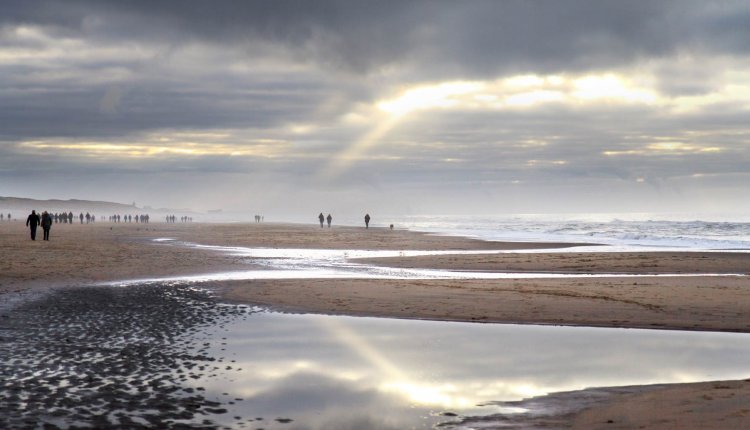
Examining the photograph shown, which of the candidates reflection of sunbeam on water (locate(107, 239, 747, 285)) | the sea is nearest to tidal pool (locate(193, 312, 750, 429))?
reflection of sunbeam on water (locate(107, 239, 747, 285))

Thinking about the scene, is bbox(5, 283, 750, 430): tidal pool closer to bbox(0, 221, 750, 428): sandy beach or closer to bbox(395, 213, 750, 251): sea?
bbox(0, 221, 750, 428): sandy beach

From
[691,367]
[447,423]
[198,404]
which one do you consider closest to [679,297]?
[691,367]

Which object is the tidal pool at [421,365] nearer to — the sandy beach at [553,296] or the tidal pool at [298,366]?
the tidal pool at [298,366]

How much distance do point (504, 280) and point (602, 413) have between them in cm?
1848

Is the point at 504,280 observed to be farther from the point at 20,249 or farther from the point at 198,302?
the point at 20,249

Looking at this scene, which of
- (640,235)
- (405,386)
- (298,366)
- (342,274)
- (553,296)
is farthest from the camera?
(640,235)

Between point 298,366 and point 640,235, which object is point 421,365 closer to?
point 298,366

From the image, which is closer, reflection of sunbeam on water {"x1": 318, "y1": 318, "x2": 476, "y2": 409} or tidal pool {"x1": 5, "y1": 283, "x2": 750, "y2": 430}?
tidal pool {"x1": 5, "y1": 283, "x2": 750, "y2": 430}

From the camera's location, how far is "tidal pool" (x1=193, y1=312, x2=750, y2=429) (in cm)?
955

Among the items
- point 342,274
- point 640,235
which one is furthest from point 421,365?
point 640,235

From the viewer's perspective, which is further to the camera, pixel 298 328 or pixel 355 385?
pixel 298 328

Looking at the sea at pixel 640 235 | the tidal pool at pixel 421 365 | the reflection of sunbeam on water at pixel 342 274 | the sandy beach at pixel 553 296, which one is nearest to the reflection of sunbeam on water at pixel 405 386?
the tidal pool at pixel 421 365

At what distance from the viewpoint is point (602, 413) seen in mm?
9250

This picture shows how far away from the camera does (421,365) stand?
41.0 feet
